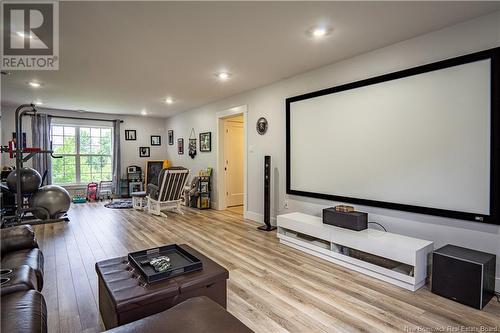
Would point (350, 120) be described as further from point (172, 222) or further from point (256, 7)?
point (172, 222)

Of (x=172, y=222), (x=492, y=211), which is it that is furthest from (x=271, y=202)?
(x=492, y=211)

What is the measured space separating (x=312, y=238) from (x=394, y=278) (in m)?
1.21

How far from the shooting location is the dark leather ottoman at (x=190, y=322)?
1.20 metres

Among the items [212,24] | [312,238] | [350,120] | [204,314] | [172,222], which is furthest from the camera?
[172,222]

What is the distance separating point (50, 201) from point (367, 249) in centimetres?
546

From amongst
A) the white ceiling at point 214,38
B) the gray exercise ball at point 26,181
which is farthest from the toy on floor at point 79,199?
the white ceiling at point 214,38

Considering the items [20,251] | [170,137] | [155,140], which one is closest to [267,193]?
[20,251]

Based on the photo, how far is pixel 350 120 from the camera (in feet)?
11.3

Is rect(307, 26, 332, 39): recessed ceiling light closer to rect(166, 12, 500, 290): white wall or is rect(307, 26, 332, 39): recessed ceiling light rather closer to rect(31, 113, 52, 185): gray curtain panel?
rect(166, 12, 500, 290): white wall

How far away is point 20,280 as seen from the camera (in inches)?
63.5

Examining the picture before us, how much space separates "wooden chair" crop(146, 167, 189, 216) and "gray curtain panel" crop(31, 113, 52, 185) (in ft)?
11.4

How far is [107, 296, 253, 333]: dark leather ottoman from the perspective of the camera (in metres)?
1.20
